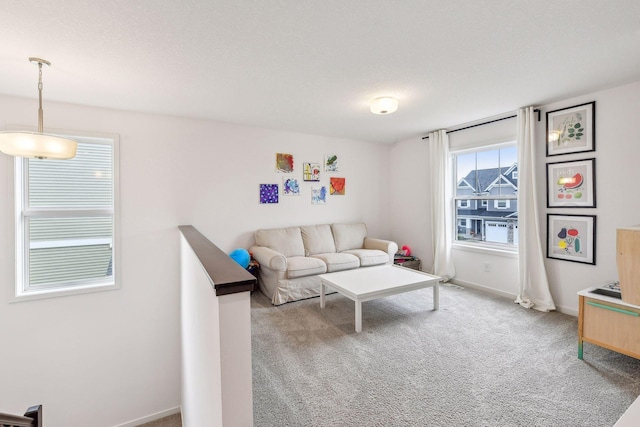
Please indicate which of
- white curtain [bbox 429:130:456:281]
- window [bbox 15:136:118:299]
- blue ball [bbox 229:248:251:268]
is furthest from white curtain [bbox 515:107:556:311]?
window [bbox 15:136:118:299]

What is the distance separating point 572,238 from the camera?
3.04 m

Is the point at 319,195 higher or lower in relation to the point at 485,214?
higher

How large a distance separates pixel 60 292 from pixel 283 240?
2496mm

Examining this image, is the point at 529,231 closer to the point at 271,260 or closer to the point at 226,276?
the point at 271,260

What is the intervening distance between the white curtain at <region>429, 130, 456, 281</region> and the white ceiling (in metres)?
1.07

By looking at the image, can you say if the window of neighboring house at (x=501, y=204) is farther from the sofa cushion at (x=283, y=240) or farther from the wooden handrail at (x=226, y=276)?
the wooden handrail at (x=226, y=276)

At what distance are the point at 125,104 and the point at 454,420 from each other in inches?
156

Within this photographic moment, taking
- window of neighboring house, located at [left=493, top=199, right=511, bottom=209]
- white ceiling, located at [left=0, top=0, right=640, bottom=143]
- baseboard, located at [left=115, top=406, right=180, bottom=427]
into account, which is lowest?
baseboard, located at [left=115, top=406, right=180, bottom=427]

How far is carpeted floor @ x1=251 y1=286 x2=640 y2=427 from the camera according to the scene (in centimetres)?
169

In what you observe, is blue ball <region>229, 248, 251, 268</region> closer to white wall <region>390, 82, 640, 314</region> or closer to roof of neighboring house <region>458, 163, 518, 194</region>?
white wall <region>390, 82, 640, 314</region>

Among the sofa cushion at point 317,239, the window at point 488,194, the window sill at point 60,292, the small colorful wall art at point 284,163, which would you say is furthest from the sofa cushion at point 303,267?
the window at point 488,194

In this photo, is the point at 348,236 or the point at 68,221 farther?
the point at 348,236

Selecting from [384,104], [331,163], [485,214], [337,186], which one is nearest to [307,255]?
[337,186]

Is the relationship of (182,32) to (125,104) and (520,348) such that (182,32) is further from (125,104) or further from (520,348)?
(520,348)
